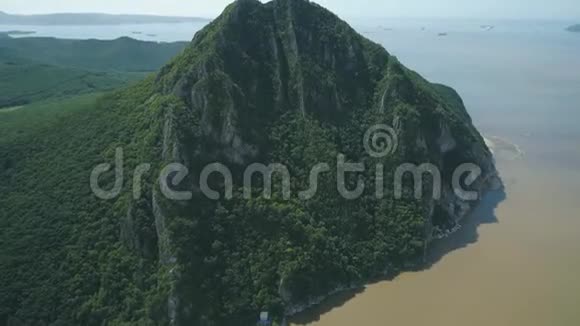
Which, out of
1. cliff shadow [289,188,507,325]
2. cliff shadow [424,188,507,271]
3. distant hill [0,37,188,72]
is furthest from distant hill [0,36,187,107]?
cliff shadow [289,188,507,325]

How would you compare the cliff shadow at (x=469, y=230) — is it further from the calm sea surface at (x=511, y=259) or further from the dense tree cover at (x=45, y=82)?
the dense tree cover at (x=45, y=82)

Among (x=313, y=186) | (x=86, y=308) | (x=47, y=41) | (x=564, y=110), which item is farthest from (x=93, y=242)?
(x=47, y=41)

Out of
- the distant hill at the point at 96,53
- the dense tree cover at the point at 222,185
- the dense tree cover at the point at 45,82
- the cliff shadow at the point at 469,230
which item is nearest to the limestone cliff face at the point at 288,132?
the dense tree cover at the point at 222,185

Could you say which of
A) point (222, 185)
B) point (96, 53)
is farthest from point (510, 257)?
point (96, 53)

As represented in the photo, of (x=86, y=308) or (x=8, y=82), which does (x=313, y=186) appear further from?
(x=8, y=82)

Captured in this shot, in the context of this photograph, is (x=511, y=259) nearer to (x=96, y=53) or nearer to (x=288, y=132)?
(x=288, y=132)

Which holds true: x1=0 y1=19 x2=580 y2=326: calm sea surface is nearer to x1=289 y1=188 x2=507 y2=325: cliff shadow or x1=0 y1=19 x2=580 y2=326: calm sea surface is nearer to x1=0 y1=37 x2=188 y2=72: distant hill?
x1=289 y1=188 x2=507 y2=325: cliff shadow
